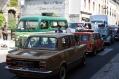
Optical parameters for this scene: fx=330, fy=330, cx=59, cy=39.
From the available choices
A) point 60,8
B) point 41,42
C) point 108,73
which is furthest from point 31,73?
point 60,8

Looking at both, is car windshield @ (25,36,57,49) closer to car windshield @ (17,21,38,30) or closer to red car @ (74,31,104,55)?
red car @ (74,31,104,55)

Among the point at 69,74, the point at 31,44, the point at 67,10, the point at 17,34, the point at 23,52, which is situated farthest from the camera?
the point at 67,10

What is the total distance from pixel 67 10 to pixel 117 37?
1016cm

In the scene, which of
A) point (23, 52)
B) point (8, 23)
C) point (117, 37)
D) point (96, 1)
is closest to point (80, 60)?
point (23, 52)

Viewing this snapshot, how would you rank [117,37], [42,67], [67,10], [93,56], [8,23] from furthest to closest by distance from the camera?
1. [67,10]
2. [8,23]
3. [117,37]
4. [93,56]
5. [42,67]

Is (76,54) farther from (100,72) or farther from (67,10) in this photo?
(67,10)

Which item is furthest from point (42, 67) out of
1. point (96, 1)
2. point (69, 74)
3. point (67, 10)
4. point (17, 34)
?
point (96, 1)

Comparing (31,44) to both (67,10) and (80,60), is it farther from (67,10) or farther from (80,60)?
(67,10)

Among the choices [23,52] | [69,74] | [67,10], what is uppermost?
[67,10]

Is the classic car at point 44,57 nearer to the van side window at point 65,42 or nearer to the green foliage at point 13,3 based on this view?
the van side window at point 65,42

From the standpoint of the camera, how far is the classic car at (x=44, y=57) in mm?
9984

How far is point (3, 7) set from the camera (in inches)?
1559

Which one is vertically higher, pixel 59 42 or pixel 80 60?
pixel 59 42

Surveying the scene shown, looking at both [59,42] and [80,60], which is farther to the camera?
[80,60]
